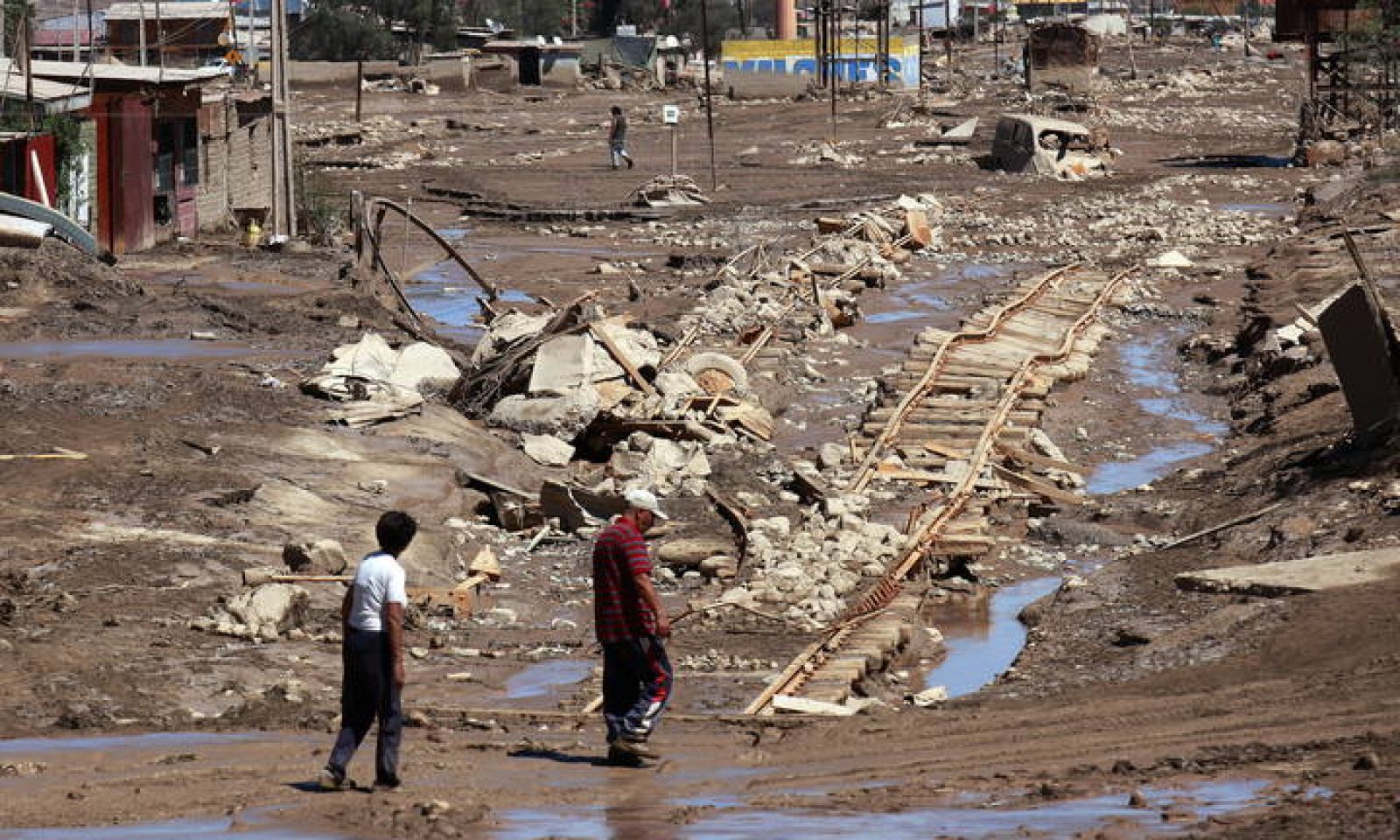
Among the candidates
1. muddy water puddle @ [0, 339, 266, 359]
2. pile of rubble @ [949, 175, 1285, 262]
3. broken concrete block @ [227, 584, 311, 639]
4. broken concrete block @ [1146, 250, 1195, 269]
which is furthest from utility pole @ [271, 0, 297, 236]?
broken concrete block @ [227, 584, 311, 639]

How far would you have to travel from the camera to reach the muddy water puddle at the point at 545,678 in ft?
44.0

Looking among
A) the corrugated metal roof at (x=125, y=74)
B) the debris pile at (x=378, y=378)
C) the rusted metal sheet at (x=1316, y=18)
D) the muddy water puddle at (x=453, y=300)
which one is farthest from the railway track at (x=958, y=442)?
the rusted metal sheet at (x=1316, y=18)

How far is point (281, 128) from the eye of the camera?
34188mm

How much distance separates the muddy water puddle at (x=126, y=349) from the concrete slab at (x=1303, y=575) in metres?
12.2

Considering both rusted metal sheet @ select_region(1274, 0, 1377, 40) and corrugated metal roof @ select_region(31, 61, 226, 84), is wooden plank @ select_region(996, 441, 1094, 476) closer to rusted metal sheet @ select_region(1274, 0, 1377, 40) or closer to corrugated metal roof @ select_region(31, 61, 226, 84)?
corrugated metal roof @ select_region(31, 61, 226, 84)

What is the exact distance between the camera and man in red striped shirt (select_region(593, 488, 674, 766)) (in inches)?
412

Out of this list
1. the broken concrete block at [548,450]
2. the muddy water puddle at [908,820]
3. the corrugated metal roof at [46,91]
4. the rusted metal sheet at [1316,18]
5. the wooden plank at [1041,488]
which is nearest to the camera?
the muddy water puddle at [908,820]

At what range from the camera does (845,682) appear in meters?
13.3

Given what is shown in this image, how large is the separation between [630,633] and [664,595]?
6251mm

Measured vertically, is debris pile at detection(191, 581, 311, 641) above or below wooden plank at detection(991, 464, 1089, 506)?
above

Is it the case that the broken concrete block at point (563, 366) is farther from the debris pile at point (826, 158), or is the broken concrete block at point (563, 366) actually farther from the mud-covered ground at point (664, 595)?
the debris pile at point (826, 158)

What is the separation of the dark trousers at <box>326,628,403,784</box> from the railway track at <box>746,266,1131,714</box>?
3.31m

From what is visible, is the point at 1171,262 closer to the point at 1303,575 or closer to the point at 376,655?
the point at 1303,575

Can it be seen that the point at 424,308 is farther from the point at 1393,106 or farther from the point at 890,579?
the point at 1393,106
